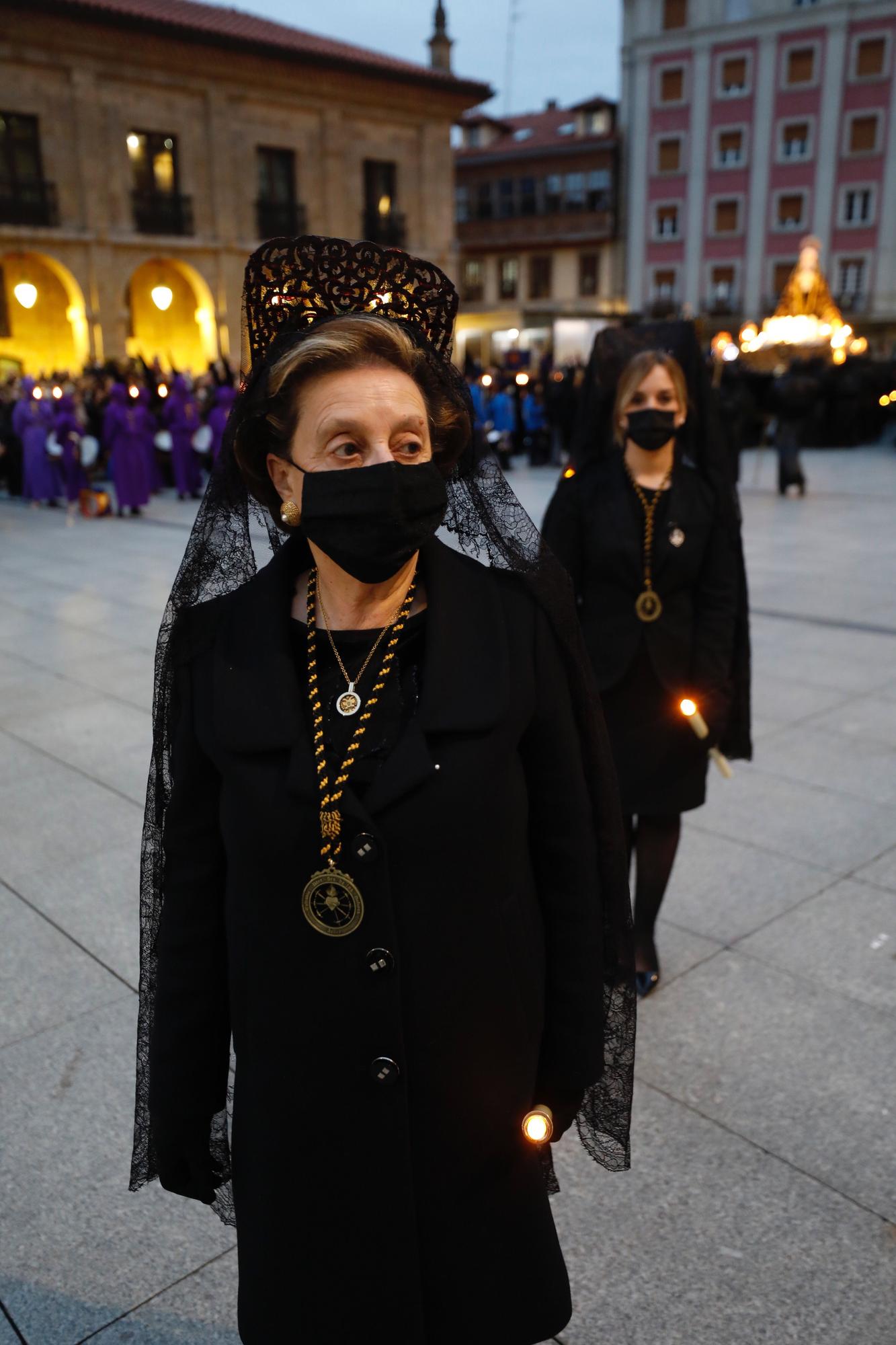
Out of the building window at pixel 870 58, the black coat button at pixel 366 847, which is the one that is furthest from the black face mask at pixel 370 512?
the building window at pixel 870 58

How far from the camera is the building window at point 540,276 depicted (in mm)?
48688

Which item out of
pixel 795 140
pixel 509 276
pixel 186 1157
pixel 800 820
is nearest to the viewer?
pixel 186 1157

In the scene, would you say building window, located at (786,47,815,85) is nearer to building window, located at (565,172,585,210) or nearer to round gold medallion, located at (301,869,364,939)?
building window, located at (565,172,585,210)

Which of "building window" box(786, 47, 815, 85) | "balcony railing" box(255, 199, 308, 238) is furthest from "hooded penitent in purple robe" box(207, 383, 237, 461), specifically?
"building window" box(786, 47, 815, 85)

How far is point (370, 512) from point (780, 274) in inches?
1907

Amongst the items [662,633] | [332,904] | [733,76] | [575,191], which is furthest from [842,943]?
[575,191]

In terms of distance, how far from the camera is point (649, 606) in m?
3.09

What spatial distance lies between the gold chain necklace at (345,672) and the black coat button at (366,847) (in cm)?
20

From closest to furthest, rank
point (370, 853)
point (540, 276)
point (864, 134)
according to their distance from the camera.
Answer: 1. point (370, 853)
2. point (864, 134)
3. point (540, 276)

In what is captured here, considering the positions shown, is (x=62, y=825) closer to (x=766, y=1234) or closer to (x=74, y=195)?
(x=766, y=1234)

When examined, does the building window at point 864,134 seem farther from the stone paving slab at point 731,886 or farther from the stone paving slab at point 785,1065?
the stone paving slab at point 785,1065

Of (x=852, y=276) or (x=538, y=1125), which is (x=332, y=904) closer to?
(x=538, y=1125)

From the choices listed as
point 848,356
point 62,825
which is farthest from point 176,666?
point 848,356

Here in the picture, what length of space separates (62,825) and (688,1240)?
320 cm
